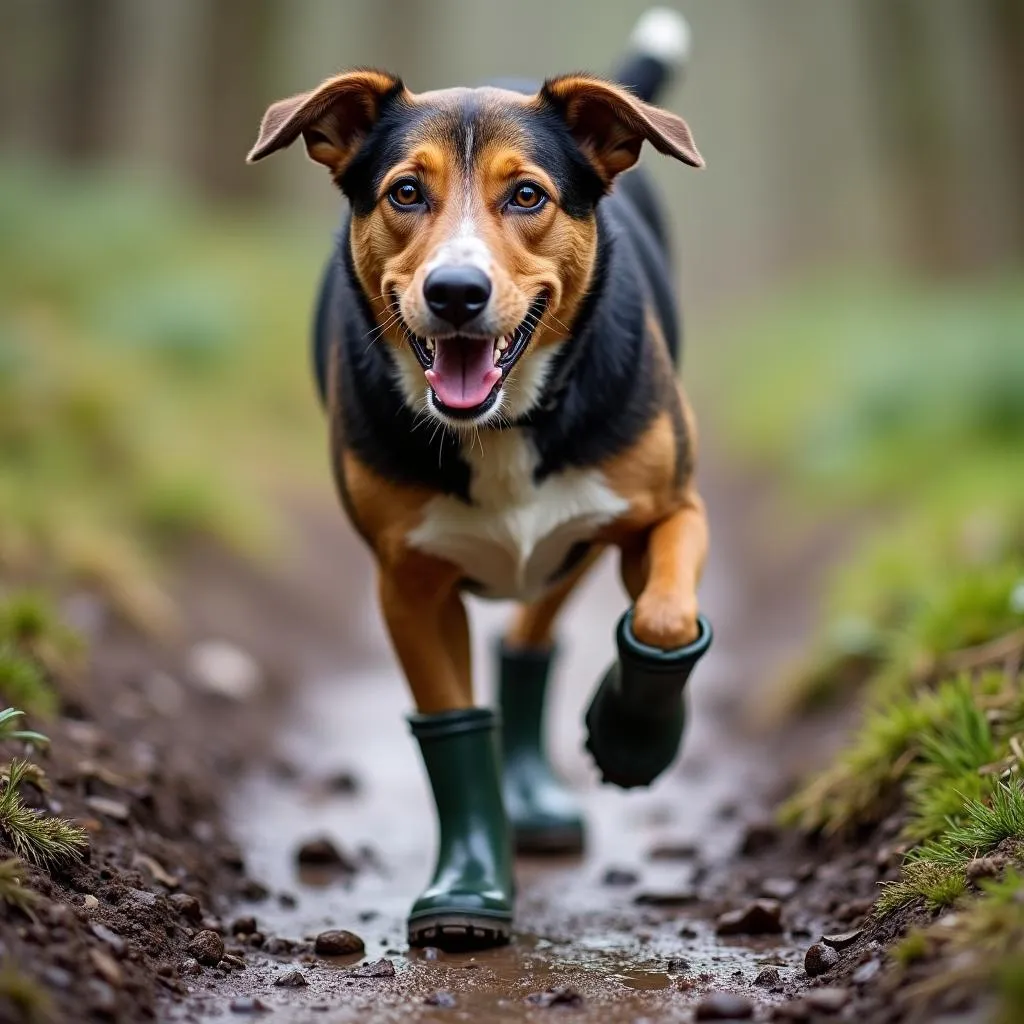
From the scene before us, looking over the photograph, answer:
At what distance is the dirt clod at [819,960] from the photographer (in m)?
2.94

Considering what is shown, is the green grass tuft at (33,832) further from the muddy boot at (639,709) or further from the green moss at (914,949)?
the green moss at (914,949)

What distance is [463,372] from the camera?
3.21 meters

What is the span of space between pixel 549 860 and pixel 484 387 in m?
1.84

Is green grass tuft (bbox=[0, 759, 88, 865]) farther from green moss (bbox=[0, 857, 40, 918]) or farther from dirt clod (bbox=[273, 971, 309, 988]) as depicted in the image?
dirt clod (bbox=[273, 971, 309, 988])

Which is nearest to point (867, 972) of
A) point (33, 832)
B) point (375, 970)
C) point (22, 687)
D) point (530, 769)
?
point (375, 970)

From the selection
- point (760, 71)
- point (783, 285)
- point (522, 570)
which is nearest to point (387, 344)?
point (522, 570)

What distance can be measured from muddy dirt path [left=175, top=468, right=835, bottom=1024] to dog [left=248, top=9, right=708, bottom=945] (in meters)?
0.33

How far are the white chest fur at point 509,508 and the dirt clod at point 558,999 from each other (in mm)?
1056

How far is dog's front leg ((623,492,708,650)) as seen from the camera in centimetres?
339

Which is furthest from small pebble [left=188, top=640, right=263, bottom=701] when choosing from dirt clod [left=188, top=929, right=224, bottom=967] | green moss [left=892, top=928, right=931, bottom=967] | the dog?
green moss [left=892, top=928, right=931, bottom=967]

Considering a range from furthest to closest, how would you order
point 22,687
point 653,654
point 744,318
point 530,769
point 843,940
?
point 744,318, point 530,769, point 22,687, point 653,654, point 843,940

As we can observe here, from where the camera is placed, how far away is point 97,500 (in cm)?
685

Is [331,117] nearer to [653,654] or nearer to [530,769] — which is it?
[653,654]

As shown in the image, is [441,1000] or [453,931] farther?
[453,931]
